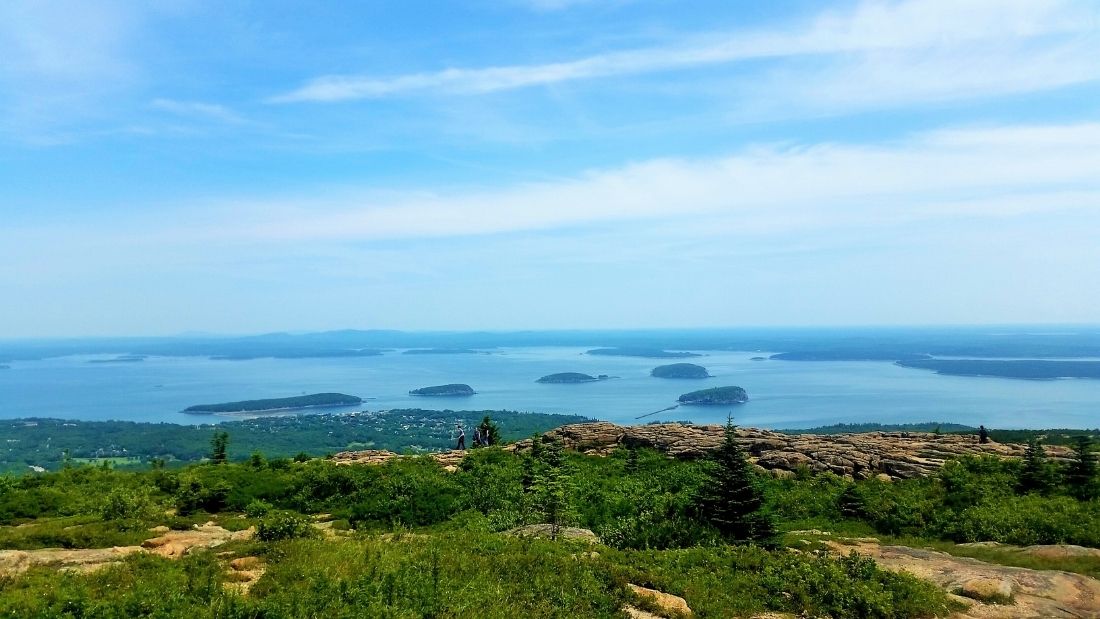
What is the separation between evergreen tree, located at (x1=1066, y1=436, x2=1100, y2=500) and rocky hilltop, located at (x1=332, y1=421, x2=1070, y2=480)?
396 cm

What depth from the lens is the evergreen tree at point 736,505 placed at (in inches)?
579

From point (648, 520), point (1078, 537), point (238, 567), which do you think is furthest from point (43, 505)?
point (1078, 537)

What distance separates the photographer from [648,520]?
54.6 ft

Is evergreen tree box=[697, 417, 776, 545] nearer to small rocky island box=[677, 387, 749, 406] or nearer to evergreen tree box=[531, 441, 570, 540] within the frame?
evergreen tree box=[531, 441, 570, 540]

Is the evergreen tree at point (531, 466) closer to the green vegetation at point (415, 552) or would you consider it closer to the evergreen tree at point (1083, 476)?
the green vegetation at point (415, 552)

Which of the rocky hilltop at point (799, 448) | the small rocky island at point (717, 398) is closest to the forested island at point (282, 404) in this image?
the small rocky island at point (717, 398)

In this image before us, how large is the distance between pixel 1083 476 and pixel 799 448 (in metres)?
9.69

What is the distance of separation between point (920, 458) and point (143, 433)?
5279 inches

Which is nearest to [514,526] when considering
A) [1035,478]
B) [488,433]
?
[1035,478]

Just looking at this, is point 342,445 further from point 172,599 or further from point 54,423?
point 172,599

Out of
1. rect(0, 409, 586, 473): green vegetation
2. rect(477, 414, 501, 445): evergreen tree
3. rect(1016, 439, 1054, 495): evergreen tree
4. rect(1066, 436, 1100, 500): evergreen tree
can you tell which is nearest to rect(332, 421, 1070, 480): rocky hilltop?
rect(1016, 439, 1054, 495): evergreen tree

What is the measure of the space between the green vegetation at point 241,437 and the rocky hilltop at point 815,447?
60314 millimetres

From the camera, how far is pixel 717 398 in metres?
190

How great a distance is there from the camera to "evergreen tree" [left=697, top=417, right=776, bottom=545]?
579 inches
